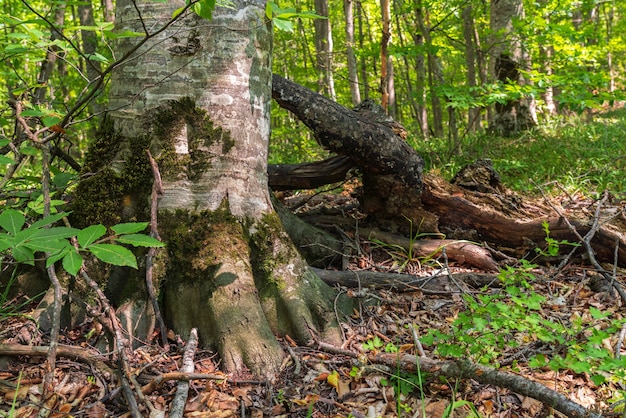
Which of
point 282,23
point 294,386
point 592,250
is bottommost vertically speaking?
point 294,386

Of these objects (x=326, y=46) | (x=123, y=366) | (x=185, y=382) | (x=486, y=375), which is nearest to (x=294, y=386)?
(x=185, y=382)

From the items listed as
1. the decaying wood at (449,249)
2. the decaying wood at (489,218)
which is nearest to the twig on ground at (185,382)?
the decaying wood at (449,249)

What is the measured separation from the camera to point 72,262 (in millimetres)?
1252

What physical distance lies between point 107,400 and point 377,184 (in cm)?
270

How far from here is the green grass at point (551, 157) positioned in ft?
17.8

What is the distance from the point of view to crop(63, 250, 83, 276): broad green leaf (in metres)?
1.21

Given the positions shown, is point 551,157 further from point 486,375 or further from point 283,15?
point 283,15

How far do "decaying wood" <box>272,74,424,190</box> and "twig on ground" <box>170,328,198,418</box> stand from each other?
1.92m

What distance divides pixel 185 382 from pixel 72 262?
41.3 inches

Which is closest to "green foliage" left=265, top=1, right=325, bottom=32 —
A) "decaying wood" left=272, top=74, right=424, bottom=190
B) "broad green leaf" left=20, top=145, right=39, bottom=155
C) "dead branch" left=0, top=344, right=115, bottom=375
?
"broad green leaf" left=20, top=145, right=39, bottom=155

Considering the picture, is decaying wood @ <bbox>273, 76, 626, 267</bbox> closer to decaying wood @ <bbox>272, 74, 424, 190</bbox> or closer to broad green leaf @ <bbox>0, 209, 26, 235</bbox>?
decaying wood @ <bbox>272, 74, 424, 190</bbox>

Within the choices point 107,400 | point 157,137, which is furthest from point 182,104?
point 107,400

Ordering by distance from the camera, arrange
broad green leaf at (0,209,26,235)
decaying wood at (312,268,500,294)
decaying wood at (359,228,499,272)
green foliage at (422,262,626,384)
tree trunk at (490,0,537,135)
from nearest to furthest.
Result: broad green leaf at (0,209,26,235) → green foliage at (422,262,626,384) → decaying wood at (312,268,500,294) → decaying wood at (359,228,499,272) → tree trunk at (490,0,537,135)

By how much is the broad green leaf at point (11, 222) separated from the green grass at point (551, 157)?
15.0 ft
